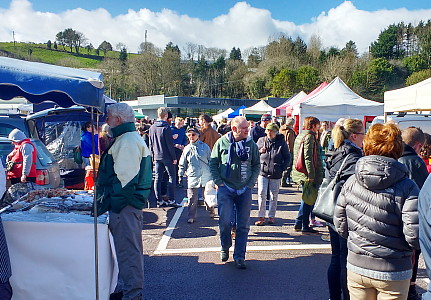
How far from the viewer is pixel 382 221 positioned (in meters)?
2.31

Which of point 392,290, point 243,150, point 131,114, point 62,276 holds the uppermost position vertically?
point 131,114

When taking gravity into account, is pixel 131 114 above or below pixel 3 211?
above

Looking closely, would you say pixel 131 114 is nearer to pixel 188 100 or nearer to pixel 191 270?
pixel 191 270

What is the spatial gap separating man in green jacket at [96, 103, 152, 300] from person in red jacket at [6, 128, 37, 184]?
2665 millimetres

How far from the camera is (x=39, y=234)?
132 inches

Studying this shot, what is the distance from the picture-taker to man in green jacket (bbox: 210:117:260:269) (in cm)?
455

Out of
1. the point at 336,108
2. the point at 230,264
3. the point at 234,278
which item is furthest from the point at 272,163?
the point at 336,108

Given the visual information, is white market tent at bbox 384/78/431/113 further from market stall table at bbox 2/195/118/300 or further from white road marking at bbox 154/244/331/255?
market stall table at bbox 2/195/118/300

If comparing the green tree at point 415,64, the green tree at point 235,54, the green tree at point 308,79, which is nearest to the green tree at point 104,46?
the green tree at point 235,54

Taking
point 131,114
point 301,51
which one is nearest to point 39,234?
point 131,114

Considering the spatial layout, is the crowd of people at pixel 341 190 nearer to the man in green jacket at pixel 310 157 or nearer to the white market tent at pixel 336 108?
the man in green jacket at pixel 310 157

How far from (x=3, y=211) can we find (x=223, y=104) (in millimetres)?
43719

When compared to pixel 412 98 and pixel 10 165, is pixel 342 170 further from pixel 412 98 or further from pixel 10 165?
pixel 10 165

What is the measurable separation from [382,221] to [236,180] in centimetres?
239
